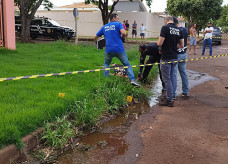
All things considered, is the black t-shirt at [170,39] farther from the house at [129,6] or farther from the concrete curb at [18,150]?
the house at [129,6]

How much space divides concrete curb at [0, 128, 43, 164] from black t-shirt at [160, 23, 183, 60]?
319 cm

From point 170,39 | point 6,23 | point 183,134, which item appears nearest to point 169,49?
point 170,39

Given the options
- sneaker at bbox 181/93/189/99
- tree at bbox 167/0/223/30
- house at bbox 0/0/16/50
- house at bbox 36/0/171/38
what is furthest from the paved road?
tree at bbox 167/0/223/30

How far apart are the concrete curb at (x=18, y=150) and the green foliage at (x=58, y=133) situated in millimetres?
134

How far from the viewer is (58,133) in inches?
156

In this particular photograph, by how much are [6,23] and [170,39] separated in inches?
288

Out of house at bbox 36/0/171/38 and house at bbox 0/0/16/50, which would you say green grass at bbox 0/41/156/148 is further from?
house at bbox 36/0/171/38

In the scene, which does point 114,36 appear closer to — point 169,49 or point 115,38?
point 115,38

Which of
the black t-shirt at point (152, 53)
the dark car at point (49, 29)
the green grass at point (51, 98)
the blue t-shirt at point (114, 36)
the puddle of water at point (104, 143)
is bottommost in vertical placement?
the puddle of water at point (104, 143)

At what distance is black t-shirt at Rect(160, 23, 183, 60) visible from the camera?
5602 mm

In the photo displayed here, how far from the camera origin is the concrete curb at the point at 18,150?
3270 mm

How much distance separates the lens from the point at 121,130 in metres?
→ 4.52

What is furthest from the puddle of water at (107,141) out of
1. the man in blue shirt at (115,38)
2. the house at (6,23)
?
the house at (6,23)

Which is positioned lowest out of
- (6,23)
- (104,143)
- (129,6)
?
(104,143)
